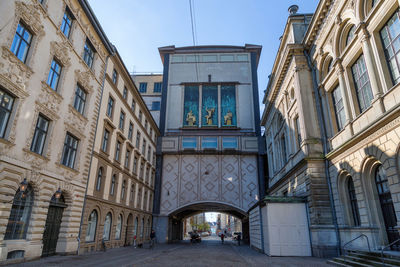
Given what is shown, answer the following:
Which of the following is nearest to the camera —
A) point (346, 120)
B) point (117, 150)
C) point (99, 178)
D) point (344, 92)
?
point (346, 120)

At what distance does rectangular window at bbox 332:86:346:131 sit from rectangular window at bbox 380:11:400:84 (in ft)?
14.7

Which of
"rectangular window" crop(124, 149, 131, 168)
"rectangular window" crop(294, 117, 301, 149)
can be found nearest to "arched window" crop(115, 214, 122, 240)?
"rectangular window" crop(124, 149, 131, 168)

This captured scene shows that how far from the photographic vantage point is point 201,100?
3828 cm

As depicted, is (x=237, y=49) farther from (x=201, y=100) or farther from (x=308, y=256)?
(x=308, y=256)

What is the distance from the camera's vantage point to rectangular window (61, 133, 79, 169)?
15884 mm

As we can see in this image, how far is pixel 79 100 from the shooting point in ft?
57.9

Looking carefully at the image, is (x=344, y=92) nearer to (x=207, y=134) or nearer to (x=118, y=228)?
(x=118, y=228)

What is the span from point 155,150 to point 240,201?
1310cm

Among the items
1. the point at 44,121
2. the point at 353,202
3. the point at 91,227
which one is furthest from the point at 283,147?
the point at 44,121

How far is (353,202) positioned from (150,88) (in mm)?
36874

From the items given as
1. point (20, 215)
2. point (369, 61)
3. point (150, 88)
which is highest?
point (150, 88)

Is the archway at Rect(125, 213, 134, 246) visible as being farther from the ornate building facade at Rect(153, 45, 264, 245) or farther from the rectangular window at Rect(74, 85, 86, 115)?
the rectangular window at Rect(74, 85, 86, 115)

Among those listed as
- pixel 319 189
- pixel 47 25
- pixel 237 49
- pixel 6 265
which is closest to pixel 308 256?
pixel 319 189

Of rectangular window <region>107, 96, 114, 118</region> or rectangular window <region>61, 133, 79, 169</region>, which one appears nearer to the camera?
rectangular window <region>61, 133, 79, 169</region>
